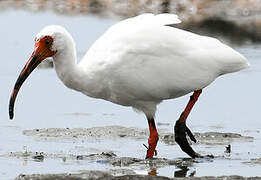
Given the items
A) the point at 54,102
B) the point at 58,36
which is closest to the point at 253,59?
the point at 54,102

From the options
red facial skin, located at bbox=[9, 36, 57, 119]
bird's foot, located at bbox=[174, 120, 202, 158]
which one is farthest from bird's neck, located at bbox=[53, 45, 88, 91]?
bird's foot, located at bbox=[174, 120, 202, 158]

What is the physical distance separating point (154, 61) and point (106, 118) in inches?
125

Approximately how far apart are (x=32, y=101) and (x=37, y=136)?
9.04 ft

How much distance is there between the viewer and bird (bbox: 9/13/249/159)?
11.3 meters

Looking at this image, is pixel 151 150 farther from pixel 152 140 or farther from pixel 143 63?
pixel 143 63

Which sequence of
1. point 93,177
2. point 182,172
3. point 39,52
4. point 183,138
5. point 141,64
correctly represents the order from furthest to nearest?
point 183,138 → point 141,64 → point 39,52 → point 182,172 → point 93,177

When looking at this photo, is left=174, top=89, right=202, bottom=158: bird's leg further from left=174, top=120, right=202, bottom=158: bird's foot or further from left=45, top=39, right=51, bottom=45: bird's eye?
left=45, top=39, right=51, bottom=45: bird's eye

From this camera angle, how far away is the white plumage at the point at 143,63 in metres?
11.3

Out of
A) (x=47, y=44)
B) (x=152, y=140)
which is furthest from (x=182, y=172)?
(x=47, y=44)

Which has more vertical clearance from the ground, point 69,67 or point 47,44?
point 47,44

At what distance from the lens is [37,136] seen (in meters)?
13.1

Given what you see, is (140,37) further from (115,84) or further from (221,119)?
(221,119)

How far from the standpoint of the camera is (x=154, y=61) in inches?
456

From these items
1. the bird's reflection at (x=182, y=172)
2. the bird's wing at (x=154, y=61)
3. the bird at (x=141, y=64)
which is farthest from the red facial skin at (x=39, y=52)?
the bird's reflection at (x=182, y=172)
